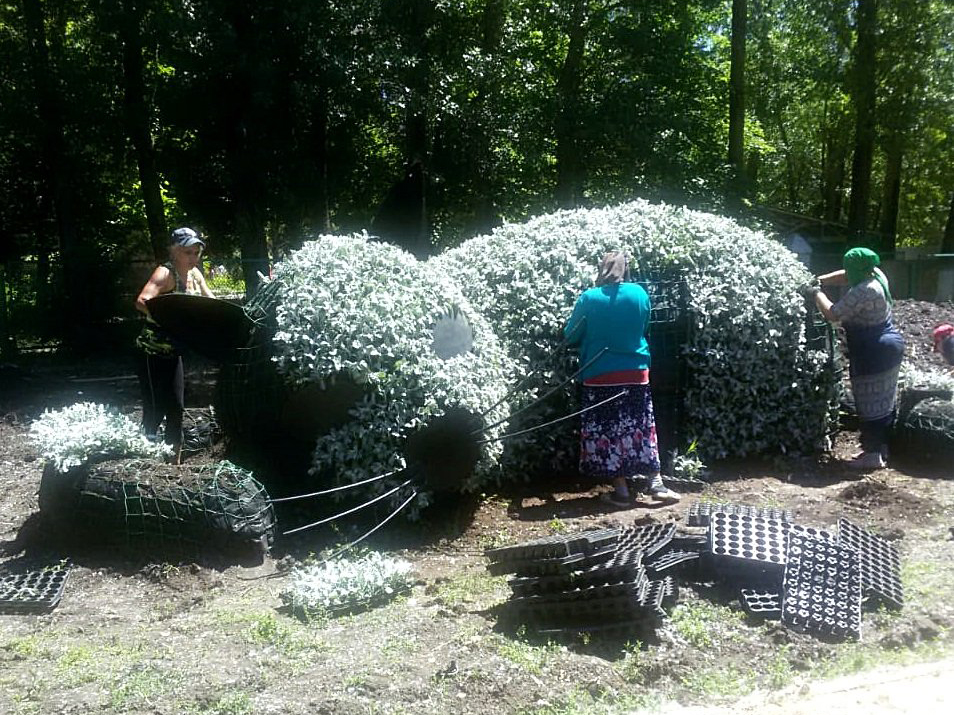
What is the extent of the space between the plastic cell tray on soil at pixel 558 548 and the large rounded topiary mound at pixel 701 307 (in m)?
2.08

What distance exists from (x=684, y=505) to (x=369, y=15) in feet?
32.9

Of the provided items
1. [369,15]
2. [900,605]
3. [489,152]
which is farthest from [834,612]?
[489,152]

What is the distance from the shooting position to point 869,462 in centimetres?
736

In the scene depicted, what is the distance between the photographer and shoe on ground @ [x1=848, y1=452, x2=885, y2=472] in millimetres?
7348

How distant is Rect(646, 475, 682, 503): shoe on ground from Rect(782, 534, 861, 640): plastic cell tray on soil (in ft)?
5.13

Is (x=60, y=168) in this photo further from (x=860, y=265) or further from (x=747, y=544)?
(x=747, y=544)

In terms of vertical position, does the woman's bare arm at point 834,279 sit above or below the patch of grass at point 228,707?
above

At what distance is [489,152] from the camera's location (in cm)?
1662

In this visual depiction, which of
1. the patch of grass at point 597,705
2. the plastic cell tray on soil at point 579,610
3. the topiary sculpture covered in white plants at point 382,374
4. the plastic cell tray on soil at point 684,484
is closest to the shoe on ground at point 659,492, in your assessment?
the plastic cell tray on soil at point 684,484

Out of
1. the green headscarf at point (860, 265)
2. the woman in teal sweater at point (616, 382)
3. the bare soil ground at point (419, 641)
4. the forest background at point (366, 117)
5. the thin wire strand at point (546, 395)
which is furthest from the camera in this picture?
the forest background at point (366, 117)

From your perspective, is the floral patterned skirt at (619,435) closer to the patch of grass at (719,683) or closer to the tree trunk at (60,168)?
the patch of grass at (719,683)

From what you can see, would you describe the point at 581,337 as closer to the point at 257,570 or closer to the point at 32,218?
the point at 257,570

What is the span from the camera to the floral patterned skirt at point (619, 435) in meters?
6.42

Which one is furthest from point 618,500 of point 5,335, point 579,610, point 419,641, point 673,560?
point 5,335
